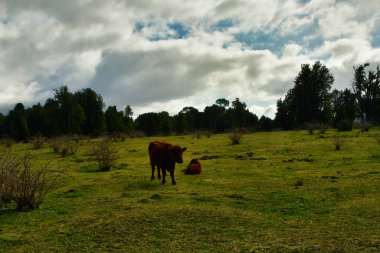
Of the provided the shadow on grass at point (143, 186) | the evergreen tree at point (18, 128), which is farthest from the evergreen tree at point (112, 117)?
the shadow on grass at point (143, 186)

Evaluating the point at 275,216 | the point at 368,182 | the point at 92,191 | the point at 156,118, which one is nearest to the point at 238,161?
the point at 368,182

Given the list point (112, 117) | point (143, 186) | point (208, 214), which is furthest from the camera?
point (112, 117)

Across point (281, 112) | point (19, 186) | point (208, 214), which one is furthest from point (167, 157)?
point (281, 112)

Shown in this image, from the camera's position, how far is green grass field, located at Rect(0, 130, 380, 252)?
788 cm

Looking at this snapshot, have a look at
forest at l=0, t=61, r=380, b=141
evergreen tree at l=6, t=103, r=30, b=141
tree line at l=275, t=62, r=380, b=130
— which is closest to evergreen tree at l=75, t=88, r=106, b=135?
forest at l=0, t=61, r=380, b=141

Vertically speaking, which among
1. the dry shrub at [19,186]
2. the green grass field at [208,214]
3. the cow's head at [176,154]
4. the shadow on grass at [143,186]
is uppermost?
the cow's head at [176,154]

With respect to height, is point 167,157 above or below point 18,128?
below

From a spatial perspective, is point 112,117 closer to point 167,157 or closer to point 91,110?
point 91,110

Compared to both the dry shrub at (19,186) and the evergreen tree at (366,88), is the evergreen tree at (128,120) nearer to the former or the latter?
the evergreen tree at (366,88)

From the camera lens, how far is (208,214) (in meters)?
9.84

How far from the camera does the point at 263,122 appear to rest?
80.1 m

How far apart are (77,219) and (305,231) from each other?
5785 mm

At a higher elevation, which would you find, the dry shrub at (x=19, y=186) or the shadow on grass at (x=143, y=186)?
the dry shrub at (x=19, y=186)

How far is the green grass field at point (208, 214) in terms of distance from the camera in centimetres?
788
